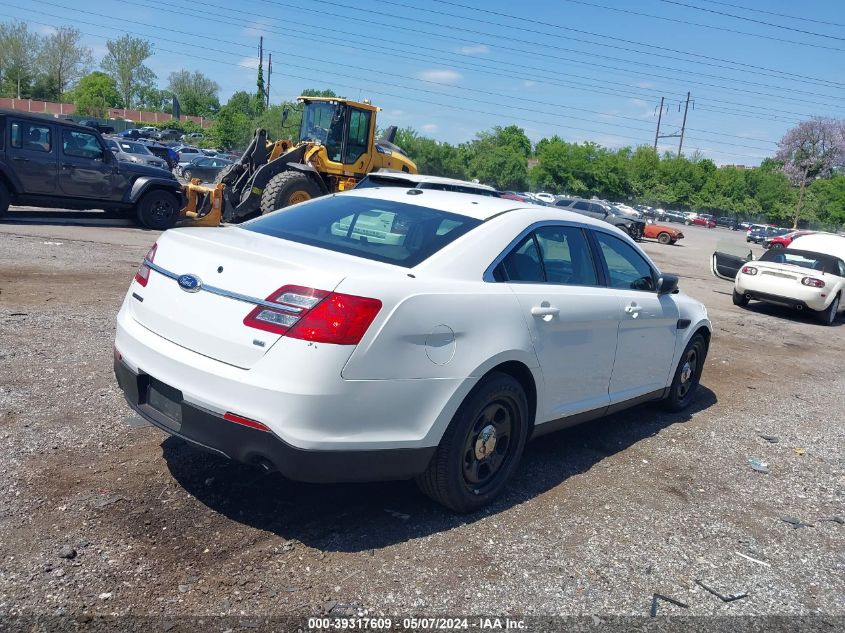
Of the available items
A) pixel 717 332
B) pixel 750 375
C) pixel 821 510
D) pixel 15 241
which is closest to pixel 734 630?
pixel 821 510

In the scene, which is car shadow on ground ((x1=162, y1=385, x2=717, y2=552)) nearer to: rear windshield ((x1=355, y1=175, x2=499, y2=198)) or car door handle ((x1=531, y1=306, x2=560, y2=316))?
car door handle ((x1=531, y1=306, x2=560, y2=316))

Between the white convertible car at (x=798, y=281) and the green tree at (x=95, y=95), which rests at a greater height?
the green tree at (x=95, y=95)

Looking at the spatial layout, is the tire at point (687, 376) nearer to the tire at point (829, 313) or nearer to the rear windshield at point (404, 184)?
the rear windshield at point (404, 184)

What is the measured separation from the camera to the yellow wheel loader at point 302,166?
50.6 ft

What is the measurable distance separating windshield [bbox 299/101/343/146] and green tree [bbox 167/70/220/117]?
103026mm

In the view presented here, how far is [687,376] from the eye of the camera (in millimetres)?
6383

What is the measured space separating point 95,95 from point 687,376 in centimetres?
9644

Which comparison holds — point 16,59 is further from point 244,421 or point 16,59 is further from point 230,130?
point 244,421

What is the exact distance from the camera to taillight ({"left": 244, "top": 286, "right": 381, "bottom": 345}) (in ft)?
10.3

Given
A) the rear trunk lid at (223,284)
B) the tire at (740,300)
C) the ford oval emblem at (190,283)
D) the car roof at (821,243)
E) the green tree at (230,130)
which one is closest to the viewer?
the rear trunk lid at (223,284)

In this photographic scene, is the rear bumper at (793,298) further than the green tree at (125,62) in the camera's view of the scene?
No

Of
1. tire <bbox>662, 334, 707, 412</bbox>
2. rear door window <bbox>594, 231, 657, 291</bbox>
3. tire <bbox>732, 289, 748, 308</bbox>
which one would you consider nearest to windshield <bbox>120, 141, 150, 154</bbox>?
tire <bbox>732, 289, 748, 308</bbox>

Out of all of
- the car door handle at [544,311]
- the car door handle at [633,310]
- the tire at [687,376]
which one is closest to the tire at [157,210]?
the tire at [687,376]

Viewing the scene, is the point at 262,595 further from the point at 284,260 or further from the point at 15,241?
the point at 15,241
